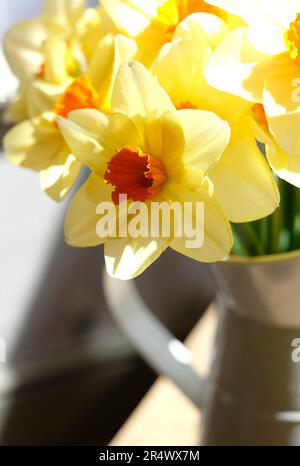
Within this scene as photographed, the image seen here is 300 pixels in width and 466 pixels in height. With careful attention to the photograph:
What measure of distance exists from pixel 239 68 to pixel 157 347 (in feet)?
0.95

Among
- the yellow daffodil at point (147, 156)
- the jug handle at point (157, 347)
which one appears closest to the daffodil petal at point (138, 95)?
the yellow daffodil at point (147, 156)

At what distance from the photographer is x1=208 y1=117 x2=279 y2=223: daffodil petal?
370 millimetres

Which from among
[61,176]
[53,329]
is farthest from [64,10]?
[53,329]

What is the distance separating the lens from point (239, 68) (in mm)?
359

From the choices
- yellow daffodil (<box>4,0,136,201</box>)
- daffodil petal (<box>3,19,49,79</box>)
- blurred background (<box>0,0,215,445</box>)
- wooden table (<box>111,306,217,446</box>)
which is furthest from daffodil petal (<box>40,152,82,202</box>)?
blurred background (<box>0,0,215,445</box>)

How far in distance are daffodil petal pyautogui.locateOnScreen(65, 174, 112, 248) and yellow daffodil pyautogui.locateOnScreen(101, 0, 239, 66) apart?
79 mm

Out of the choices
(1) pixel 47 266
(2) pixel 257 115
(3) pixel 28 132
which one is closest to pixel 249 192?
(2) pixel 257 115

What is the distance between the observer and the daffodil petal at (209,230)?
358mm

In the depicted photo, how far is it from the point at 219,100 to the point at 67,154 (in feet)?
0.36

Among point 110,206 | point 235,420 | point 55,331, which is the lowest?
point 55,331

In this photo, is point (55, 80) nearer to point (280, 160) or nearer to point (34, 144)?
point (34, 144)

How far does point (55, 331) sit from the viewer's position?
1.39m

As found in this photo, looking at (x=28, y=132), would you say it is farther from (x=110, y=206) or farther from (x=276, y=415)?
(x=276, y=415)

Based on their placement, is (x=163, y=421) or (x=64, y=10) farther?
(x=163, y=421)
